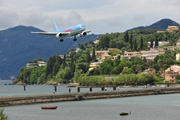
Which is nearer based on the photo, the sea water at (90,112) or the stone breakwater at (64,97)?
the sea water at (90,112)

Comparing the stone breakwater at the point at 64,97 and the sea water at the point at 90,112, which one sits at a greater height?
the stone breakwater at the point at 64,97

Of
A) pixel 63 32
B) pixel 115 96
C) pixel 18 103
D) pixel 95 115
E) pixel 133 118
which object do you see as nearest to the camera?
pixel 133 118

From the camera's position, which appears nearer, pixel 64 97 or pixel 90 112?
pixel 90 112

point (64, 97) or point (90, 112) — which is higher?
point (64, 97)

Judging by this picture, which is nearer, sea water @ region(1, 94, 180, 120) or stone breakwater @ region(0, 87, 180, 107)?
sea water @ region(1, 94, 180, 120)

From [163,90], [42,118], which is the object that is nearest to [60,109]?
[42,118]

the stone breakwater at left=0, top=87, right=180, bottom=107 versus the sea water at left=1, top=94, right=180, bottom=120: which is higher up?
the stone breakwater at left=0, top=87, right=180, bottom=107

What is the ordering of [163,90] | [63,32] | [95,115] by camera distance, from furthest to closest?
[163,90]
[63,32]
[95,115]

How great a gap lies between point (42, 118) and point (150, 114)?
20.8m

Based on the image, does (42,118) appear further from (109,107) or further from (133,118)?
(109,107)

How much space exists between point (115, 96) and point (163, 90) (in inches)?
1068

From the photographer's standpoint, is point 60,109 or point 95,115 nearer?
point 95,115

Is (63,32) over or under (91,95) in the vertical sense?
over

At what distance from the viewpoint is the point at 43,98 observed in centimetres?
10019
